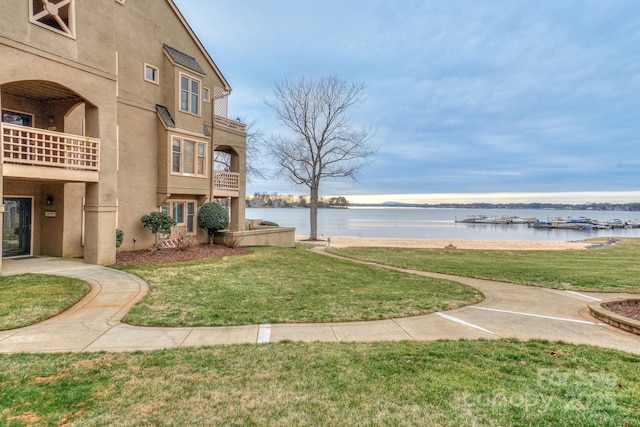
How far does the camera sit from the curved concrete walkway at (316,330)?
5195 millimetres

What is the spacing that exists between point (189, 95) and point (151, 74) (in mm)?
1776

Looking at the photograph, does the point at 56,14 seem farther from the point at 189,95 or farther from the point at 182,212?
the point at 182,212

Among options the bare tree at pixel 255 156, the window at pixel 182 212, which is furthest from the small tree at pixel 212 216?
the bare tree at pixel 255 156

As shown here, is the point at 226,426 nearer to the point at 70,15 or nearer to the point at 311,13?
the point at 70,15

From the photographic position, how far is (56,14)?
31.6 ft

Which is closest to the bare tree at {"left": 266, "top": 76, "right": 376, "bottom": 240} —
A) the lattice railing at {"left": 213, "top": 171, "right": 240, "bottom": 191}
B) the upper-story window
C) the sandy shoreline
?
the sandy shoreline

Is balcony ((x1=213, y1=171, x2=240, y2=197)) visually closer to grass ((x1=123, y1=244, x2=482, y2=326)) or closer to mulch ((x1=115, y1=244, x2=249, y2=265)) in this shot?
mulch ((x1=115, y1=244, x2=249, y2=265))

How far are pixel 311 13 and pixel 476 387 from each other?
2492 cm

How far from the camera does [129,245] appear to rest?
1389cm

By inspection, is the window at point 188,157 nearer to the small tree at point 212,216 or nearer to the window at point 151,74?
the small tree at point 212,216

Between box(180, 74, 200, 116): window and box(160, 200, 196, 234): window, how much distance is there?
4.55 meters

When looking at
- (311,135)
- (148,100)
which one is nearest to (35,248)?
(148,100)

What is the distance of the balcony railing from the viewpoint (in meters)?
18.3

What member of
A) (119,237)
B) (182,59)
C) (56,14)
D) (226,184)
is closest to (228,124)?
(226,184)
